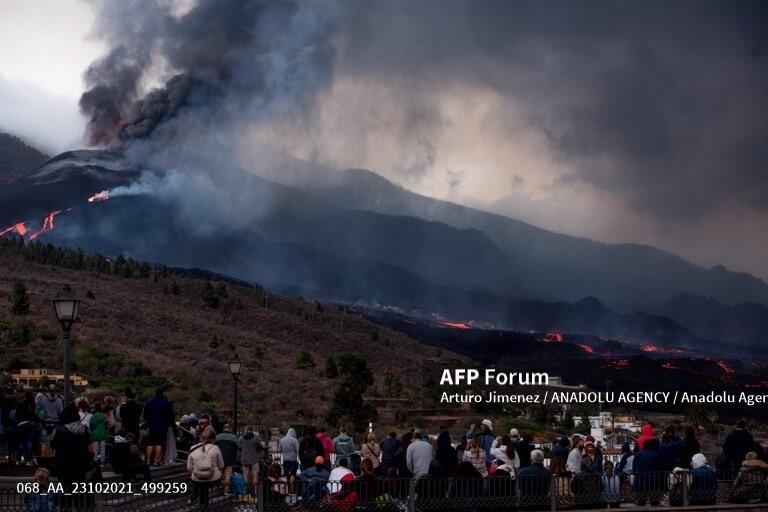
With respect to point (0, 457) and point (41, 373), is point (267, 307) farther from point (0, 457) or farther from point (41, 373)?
point (0, 457)

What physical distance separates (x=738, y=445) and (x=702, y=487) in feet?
4.38

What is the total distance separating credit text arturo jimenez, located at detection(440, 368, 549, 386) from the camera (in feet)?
124

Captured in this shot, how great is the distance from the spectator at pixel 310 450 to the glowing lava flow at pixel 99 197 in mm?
155873

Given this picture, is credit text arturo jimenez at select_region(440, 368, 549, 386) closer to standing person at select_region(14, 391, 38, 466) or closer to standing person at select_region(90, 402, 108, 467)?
standing person at select_region(90, 402, 108, 467)

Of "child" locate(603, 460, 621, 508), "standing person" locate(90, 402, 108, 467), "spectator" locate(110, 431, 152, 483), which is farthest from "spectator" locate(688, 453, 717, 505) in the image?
"standing person" locate(90, 402, 108, 467)

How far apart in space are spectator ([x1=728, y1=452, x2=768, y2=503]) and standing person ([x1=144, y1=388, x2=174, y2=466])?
1070 cm

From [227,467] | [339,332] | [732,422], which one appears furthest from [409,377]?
[227,467]

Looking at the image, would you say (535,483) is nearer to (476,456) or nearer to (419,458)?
(476,456)

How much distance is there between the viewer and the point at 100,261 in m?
96.9

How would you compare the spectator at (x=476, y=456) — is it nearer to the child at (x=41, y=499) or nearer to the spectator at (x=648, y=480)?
the spectator at (x=648, y=480)

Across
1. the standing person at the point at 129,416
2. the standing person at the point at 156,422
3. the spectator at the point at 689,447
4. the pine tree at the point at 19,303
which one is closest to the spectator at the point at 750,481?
the spectator at the point at 689,447

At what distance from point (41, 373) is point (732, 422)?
27973 millimetres

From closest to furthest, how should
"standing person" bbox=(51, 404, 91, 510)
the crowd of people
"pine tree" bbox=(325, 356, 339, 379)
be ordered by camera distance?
"standing person" bbox=(51, 404, 91, 510) < the crowd of people < "pine tree" bbox=(325, 356, 339, 379)

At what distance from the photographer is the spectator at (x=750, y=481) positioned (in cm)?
2105
